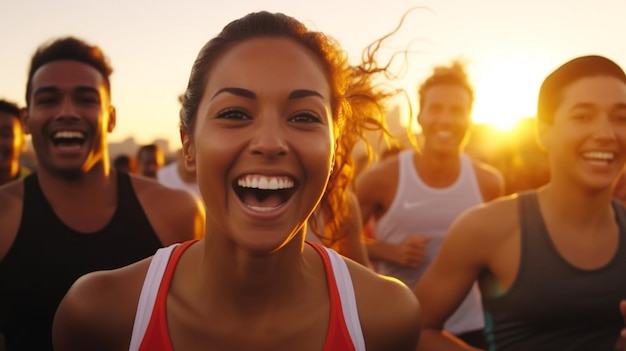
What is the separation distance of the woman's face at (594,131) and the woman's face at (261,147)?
1.63m

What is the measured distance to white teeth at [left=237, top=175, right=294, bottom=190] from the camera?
78.2 inches

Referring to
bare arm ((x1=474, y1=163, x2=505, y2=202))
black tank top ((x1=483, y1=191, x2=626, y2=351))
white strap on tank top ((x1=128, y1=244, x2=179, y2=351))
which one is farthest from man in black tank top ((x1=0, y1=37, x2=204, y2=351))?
bare arm ((x1=474, y1=163, x2=505, y2=202))

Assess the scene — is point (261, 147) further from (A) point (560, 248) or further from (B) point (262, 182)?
(A) point (560, 248)

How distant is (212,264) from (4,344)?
1752mm

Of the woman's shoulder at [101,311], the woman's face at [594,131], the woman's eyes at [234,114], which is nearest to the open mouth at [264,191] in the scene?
the woman's eyes at [234,114]

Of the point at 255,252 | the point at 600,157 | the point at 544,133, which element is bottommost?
the point at 255,252

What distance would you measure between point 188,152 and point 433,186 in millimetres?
3354

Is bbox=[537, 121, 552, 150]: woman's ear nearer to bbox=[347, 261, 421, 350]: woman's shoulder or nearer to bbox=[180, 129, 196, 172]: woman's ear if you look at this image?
bbox=[347, 261, 421, 350]: woman's shoulder

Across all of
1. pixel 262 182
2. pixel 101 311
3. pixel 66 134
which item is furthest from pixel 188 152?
pixel 66 134

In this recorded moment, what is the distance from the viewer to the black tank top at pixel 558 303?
A: 3.01 meters

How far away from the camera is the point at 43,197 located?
3.47 m

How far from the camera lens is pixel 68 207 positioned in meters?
3.49

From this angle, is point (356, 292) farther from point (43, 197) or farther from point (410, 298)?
point (43, 197)

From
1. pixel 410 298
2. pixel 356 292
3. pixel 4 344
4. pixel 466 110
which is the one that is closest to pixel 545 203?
pixel 410 298
